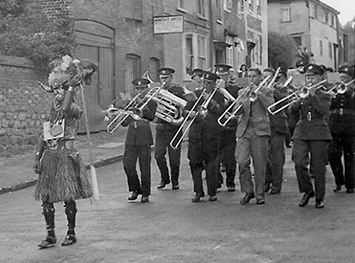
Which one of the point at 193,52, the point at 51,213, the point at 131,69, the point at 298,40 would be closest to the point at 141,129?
the point at 51,213

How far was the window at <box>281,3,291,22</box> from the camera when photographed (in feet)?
159

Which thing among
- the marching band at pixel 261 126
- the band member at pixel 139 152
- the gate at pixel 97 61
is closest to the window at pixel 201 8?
the gate at pixel 97 61

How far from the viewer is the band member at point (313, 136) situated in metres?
10.3

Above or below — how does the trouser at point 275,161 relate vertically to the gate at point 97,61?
below

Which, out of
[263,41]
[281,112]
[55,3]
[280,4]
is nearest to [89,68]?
[281,112]

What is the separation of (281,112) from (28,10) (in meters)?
11.5

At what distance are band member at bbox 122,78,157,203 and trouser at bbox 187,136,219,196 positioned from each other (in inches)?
26.2

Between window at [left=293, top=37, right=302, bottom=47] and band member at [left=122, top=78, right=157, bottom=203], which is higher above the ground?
window at [left=293, top=37, right=302, bottom=47]

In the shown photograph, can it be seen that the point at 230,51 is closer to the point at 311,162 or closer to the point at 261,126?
the point at 261,126

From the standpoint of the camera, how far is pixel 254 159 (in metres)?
10.9

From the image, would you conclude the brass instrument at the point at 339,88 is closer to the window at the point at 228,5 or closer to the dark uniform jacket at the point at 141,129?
the dark uniform jacket at the point at 141,129

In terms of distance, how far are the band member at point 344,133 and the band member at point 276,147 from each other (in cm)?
78

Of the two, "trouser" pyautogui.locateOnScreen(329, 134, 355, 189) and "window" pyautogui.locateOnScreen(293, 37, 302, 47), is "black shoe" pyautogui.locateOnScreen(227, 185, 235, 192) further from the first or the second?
"window" pyautogui.locateOnScreen(293, 37, 302, 47)

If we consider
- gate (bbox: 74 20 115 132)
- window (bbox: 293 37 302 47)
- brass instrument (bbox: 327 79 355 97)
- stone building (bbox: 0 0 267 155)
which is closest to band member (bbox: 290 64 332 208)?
brass instrument (bbox: 327 79 355 97)
